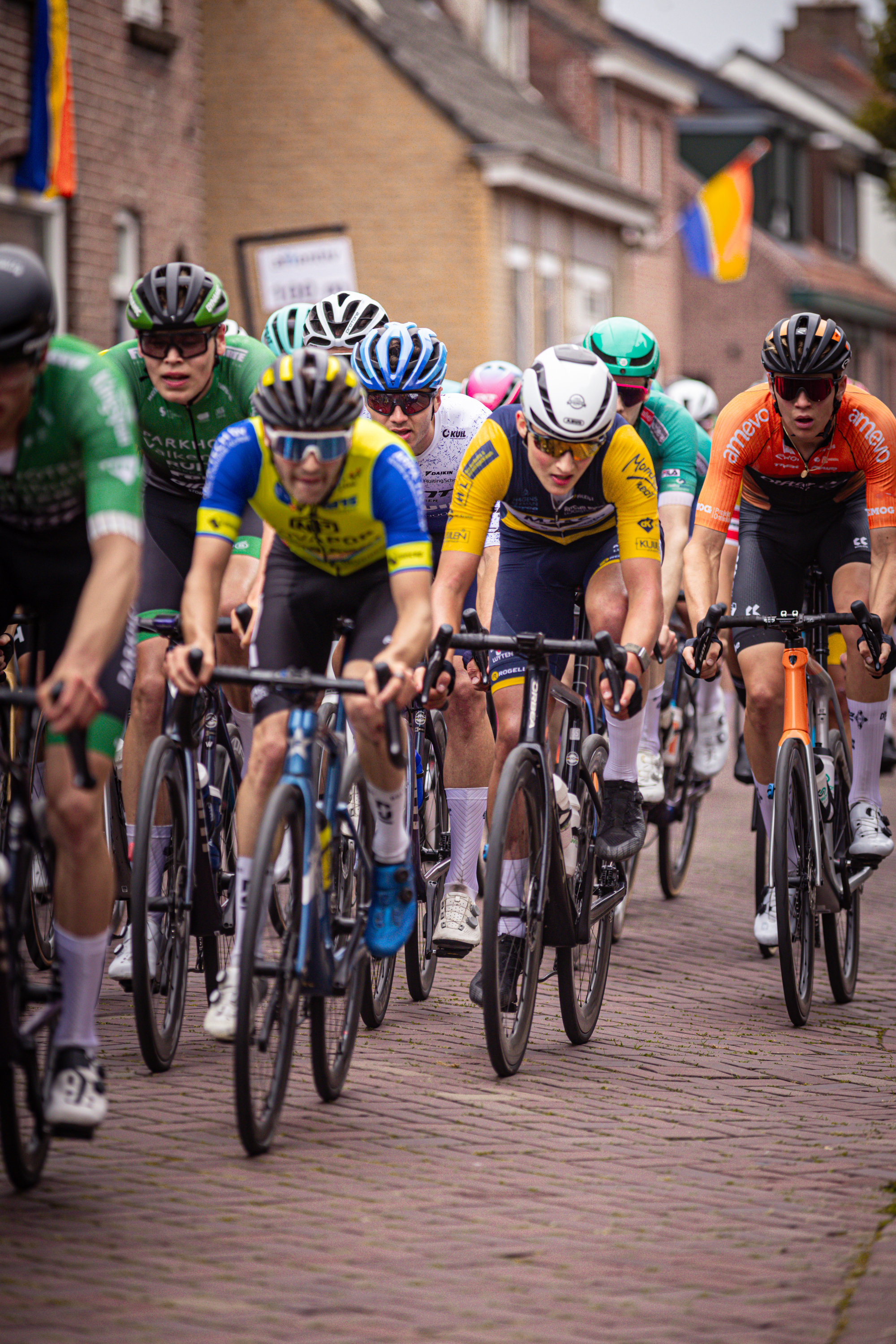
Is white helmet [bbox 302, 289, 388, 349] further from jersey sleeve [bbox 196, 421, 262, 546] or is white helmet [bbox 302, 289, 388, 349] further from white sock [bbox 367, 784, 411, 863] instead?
white sock [bbox 367, 784, 411, 863]

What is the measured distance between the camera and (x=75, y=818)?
484 cm

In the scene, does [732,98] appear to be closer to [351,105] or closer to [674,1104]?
[351,105]

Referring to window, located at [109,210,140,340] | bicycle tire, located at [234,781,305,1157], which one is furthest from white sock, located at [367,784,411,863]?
window, located at [109,210,140,340]

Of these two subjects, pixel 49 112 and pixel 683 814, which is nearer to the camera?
pixel 683 814

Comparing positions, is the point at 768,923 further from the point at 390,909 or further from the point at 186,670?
the point at 186,670

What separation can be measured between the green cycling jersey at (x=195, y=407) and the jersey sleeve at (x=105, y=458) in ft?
6.67

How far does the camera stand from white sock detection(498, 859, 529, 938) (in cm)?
612

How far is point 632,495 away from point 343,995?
2172mm

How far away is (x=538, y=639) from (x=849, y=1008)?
2.40 m

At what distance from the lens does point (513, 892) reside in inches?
243

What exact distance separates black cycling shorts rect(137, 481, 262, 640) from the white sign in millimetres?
10139

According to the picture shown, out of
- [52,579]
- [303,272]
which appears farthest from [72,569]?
[303,272]

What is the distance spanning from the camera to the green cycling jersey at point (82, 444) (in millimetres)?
4801

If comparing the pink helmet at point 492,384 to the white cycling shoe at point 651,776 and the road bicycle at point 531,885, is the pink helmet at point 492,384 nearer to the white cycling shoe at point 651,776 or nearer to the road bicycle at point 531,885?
the white cycling shoe at point 651,776
